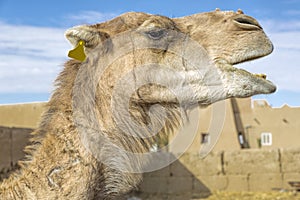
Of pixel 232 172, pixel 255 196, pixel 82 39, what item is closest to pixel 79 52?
pixel 82 39

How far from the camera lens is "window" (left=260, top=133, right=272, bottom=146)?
29.5 m

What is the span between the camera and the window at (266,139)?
29.5 meters

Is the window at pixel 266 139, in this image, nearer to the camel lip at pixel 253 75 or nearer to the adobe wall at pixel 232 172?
the adobe wall at pixel 232 172

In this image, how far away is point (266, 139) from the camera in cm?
2997

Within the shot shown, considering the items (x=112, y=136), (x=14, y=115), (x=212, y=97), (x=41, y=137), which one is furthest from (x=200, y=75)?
(x=14, y=115)

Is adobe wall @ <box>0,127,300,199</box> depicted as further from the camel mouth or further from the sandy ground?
the camel mouth

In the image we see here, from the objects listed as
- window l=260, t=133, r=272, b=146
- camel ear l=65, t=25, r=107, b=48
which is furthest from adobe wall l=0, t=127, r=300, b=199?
window l=260, t=133, r=272, b=146

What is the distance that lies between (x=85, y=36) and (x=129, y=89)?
446 mm

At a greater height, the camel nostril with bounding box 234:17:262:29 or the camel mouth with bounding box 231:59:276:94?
the camel nostril with bounding box 234:17:262:29

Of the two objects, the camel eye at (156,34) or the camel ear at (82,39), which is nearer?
the camel ear at (82,39)

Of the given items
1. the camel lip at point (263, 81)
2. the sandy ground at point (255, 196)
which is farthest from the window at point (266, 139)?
the camel lip at point (263, 81)

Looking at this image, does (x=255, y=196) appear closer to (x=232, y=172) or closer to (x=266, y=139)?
(x=232, y=172)

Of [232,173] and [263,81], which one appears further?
[232,173]

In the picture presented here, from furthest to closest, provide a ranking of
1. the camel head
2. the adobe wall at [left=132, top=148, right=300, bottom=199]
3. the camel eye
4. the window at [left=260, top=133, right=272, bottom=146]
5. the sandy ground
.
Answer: the window at [left=260, top=133, right=272, bottom=146]
the adobe wall at [left=132, top=148, right=300, bottom=199]
the sandy ground
the camel eye
the camel head
